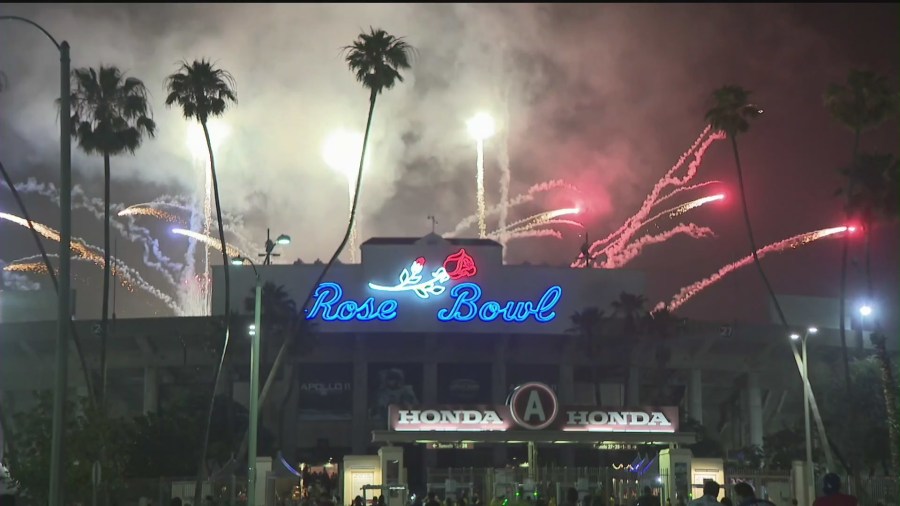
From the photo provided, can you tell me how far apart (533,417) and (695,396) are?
42.9 m

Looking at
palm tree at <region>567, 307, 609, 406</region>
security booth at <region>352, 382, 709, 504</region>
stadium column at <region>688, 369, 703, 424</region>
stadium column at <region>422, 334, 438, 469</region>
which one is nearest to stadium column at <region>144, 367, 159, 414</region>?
stadium column at <region>422, 334, 438, 469</region>

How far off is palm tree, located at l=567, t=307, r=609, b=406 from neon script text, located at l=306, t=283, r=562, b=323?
2.57 metres

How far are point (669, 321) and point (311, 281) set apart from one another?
26.1m

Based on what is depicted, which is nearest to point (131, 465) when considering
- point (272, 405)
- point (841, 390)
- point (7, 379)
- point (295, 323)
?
point (295, 323)

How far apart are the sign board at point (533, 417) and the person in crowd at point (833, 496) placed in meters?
39.4

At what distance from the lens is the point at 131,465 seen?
69.6 meters

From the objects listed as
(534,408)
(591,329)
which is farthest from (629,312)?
(534,408)

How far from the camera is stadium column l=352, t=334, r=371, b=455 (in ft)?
284

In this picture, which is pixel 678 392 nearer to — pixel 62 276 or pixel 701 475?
pixel 701 475

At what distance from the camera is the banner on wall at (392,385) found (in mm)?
88062

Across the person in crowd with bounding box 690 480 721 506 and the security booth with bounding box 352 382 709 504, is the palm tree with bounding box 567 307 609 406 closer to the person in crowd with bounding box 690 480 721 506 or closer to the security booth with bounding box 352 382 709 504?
the security booth with bounding box 352 382 709 504

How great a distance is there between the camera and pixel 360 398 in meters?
87.6

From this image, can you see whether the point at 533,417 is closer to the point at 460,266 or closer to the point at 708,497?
the point at 460,266

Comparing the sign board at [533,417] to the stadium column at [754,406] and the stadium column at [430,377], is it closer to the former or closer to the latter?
the stadium column at [430,377]
